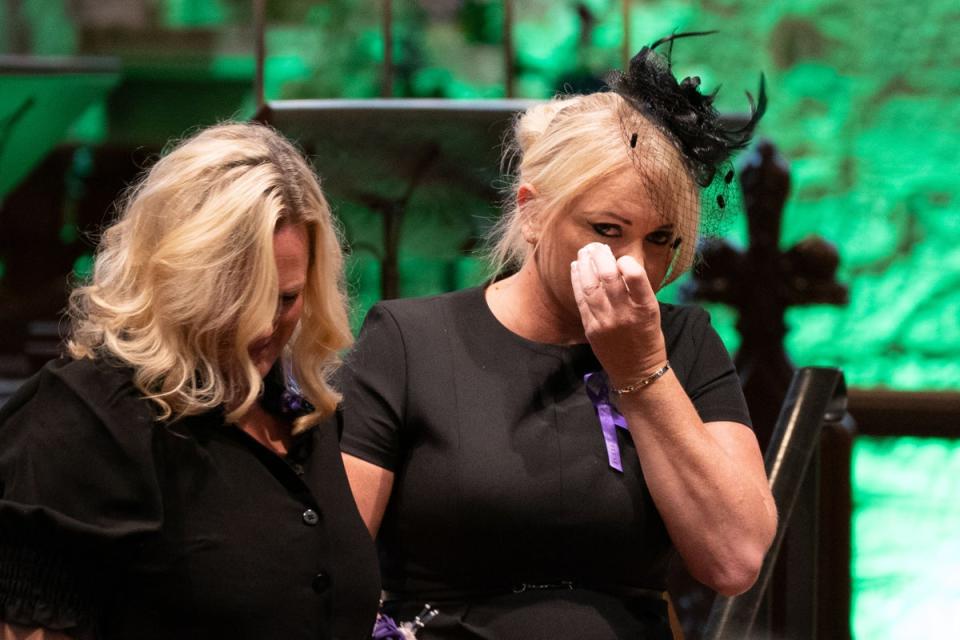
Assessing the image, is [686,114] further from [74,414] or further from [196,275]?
[74,414]

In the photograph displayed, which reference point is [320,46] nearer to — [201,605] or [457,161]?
[457,161]

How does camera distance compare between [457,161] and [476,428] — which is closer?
[476,428]

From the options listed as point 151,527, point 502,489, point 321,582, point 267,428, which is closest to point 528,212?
point 502,489

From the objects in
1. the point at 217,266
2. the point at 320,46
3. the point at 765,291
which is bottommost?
the point at 765,291

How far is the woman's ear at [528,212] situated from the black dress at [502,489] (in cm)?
15

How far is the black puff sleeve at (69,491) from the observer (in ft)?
4.07

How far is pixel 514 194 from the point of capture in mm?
1898

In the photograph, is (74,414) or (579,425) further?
(579,425)

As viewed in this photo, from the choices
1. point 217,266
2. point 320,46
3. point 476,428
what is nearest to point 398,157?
point 476,428

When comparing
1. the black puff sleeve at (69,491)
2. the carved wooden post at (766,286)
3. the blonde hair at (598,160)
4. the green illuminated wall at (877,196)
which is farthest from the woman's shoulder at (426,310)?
the green illuminated wall at (877,196)

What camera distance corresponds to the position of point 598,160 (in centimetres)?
171

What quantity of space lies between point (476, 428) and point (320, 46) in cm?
299

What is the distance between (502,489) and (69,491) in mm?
591

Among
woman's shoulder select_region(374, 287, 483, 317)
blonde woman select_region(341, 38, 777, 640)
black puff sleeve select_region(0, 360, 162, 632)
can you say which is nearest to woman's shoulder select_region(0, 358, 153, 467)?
black puff sleeve select_region(0, 360, 162, 632)
